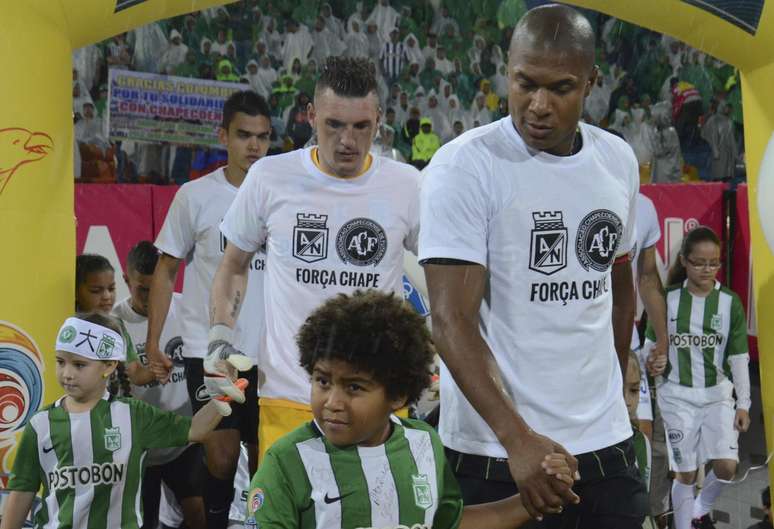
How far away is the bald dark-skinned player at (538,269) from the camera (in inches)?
96.3

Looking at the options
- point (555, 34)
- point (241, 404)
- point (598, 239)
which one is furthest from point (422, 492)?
point (241, 404)

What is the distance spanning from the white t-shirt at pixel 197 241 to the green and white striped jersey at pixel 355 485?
244cm

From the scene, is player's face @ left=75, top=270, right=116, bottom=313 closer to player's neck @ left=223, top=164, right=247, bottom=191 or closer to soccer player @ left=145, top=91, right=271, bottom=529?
soccer player @ left=145, top=91, right=271, bottom=529

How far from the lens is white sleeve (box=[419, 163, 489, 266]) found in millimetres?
2406


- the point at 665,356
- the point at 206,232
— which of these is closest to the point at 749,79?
the point at 665,356

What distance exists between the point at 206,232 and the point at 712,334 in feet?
10.4

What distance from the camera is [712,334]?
250 inches

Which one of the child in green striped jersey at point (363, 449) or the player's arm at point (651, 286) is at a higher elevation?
the player's arm at point (651, 286)

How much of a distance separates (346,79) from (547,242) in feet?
5.04

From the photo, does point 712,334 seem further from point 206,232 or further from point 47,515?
point 47,515

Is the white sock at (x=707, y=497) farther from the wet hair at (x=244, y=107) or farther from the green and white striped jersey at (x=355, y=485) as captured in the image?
the green and white striped jersey at (x=355, y=485)

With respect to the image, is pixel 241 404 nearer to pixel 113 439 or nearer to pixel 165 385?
pixel 165 385

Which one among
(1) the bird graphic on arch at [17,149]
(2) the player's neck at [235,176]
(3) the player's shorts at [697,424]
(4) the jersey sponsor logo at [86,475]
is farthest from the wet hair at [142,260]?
(3) the player's shorts at [697,424]

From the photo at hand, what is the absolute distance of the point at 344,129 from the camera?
381 cm
